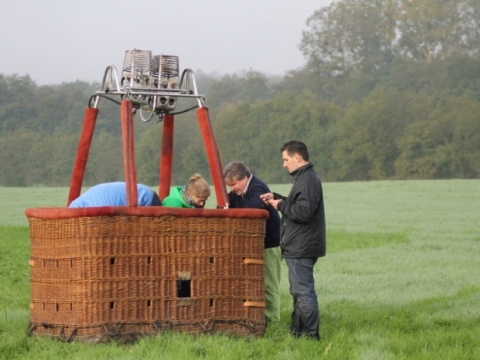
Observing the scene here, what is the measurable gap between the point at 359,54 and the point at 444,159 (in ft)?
76.3

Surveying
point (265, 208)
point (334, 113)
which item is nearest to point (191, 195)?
point (265, 208)

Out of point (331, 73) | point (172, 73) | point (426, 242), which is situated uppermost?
point (331, 73)

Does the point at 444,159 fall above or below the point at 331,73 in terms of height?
below

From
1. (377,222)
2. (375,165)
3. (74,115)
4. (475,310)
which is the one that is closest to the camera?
(475,310)

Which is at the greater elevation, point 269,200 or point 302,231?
point 269,200

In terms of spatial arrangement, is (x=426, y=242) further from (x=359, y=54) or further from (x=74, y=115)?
(x=359, y=54)

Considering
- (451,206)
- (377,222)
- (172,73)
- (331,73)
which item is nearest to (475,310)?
(172,73)

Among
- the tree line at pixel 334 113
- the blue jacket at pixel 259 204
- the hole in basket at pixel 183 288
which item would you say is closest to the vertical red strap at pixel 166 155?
the blue jacket at pixel 259 204

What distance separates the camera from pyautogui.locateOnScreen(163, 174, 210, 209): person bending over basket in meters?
6.77

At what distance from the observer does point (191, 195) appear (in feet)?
22.3

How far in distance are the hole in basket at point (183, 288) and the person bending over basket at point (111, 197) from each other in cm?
61

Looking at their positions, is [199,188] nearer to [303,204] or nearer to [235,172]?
[235,172]

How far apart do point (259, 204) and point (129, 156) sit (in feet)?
3.92

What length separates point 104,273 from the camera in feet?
20.4
